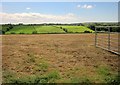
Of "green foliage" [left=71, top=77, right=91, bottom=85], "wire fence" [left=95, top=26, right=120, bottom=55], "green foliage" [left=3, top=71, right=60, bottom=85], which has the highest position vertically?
"wire fence" [left=95, top=26, right=120, bottom=55]

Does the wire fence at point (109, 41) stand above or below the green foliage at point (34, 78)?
above

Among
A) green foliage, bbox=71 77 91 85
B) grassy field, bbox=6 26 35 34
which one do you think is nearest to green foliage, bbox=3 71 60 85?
green foliage, bbox=71 77 91 85

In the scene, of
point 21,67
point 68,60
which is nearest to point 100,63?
point 68,60

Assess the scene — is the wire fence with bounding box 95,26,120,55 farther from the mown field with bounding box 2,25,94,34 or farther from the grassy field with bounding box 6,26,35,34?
the grassy field with bounding box 6,26,35,34

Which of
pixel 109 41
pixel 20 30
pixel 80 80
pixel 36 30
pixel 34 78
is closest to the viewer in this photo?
pixel 80 80

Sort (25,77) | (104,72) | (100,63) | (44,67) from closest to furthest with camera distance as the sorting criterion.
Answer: (25,77)
(104,72)
(44,67)
(100,63)

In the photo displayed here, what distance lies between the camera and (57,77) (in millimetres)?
7246

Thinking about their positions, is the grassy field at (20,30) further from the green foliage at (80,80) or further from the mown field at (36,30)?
the green foliage at (80,80)

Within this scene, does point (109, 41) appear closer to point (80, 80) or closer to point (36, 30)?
point (80, 80)

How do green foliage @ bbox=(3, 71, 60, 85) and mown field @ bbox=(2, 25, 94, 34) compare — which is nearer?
green foliage @ bbox=(3, 71, 60, 85)

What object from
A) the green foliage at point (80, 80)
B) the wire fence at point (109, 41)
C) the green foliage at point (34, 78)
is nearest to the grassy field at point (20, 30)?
the wire fence at point (109, 41)

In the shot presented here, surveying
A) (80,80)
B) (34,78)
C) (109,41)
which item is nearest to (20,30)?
(109,41)

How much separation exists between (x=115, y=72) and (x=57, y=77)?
1.88 m

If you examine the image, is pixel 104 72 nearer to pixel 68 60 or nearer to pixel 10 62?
pixel 68 60
